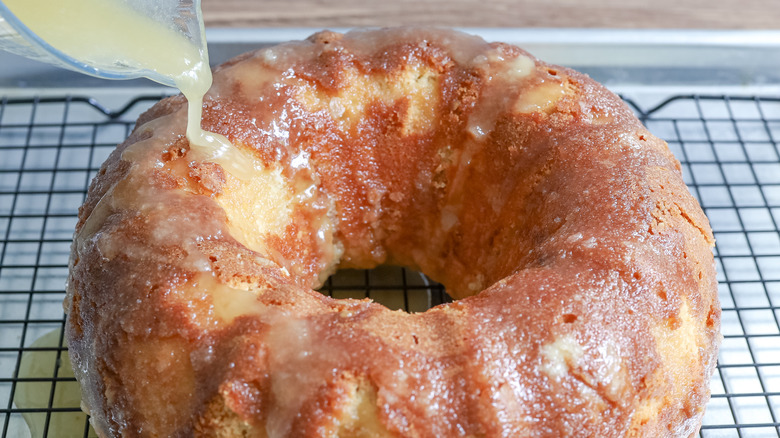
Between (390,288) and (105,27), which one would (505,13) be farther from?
(105,27)

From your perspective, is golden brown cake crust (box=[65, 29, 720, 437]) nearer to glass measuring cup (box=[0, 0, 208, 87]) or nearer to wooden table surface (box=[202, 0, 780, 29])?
glass measuring cup (box=[0, 0, 208, 87])

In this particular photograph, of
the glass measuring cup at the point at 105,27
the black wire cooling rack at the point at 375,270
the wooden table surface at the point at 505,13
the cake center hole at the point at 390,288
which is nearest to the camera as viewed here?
the glass measuring cup at the point at 105,27

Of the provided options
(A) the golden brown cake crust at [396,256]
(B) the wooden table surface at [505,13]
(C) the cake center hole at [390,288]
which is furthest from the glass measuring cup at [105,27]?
(B) the wooden table surface at [505,13]

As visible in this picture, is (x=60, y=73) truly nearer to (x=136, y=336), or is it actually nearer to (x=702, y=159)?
(x=136, y=336)

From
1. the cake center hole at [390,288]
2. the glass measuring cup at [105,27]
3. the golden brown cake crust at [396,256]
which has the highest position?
the glass measuring cup at [105,27]

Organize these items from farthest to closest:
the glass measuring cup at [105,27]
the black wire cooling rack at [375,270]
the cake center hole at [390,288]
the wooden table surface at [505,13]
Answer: the wooden table surface at [505,13]
the cake center hole at [390,288]
the black wire cooling rack at [375,270]
the glass measuring cup at [105,27]

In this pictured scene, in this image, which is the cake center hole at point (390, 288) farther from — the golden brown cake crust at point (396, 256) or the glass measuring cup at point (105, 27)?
the glass measuring cup at point (105, 27)
